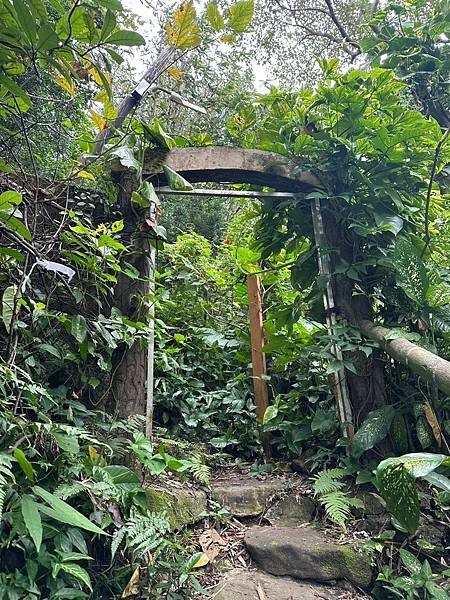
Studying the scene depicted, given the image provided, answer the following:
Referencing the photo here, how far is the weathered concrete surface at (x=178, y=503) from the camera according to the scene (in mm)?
1718

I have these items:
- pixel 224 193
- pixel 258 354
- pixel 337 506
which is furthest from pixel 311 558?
pixel 224 193

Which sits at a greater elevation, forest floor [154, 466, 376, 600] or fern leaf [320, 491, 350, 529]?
fern leaf [320, 491, 350, 529]

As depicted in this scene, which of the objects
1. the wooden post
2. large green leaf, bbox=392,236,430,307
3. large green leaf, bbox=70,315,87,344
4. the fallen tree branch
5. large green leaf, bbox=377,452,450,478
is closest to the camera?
large green leaf, bbox=377,452,450,478

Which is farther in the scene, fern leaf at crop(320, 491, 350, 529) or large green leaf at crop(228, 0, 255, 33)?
fern leaf at crop(320, 491, 350, 529)

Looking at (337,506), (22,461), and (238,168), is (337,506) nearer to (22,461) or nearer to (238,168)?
(22,461)

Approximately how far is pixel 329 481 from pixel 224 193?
156 cm

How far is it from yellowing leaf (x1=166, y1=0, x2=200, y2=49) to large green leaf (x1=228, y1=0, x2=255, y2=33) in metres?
0.16

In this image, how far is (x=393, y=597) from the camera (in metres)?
1.59

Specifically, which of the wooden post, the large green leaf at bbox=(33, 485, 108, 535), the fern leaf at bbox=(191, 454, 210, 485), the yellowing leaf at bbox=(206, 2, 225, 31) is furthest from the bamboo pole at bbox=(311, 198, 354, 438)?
the large green leaf at bbox=(33, 485, 108, 535)

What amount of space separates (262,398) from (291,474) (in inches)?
19.0

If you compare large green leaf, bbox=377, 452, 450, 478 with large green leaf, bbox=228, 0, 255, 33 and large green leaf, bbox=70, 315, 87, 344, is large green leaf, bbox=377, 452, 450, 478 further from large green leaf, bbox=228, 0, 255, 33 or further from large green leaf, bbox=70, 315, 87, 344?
large green leaf, bbox=228, 0, 255, 33

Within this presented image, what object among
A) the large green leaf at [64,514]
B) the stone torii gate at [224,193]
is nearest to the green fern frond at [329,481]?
the stone torii gate at [224,193]

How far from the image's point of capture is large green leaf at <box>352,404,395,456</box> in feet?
6.36

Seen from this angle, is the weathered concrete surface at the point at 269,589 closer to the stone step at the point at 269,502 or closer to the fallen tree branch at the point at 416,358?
the stone step at the point at 269,502
